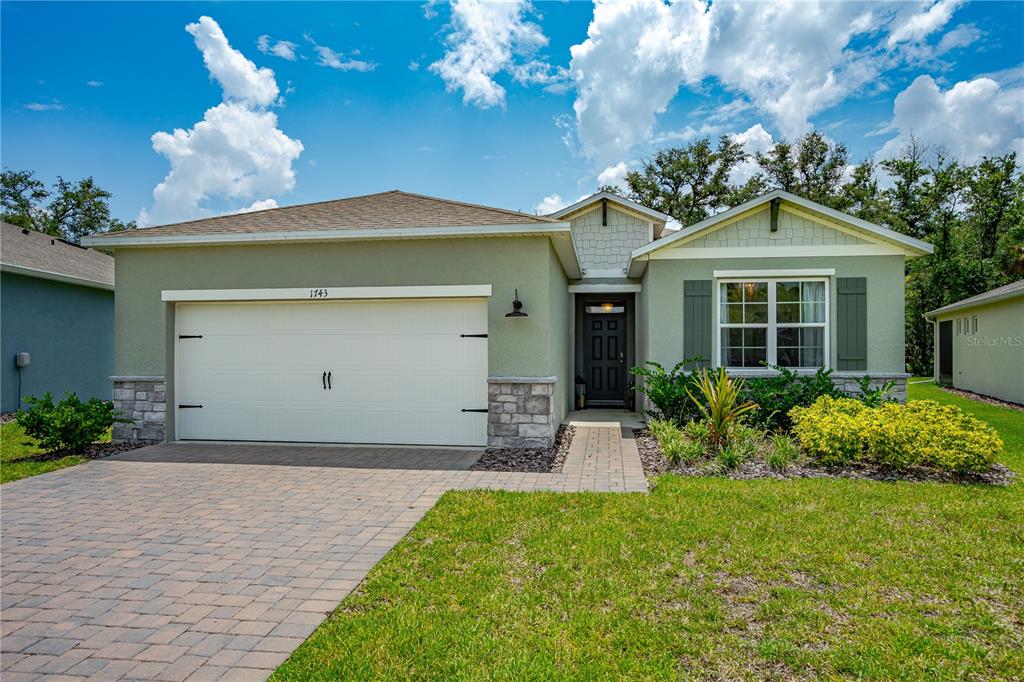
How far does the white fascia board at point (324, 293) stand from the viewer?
754cm

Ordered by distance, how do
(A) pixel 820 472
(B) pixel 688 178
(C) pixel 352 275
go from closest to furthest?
(A) pixel 820 472, (C) pixel 352 275, (B) pixel 688 178

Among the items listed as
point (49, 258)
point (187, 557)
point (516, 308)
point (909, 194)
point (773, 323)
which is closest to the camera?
point (187, 557)

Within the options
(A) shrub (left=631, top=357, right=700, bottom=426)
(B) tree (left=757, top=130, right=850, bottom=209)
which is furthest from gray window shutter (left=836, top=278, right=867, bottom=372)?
(B) tree (left=757, top=130, right=850, bottom=209)

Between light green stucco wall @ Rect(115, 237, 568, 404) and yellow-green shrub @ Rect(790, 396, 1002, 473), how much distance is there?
11.9 feet

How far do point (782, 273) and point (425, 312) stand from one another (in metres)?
6.00

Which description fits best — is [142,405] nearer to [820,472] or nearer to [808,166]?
[820,472]

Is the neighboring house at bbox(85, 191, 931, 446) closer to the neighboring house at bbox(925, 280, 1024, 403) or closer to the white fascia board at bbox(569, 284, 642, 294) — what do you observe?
the white fascia board at bbox(569, 284, 642, 294)

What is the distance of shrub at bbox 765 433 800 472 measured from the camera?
21.3 feet

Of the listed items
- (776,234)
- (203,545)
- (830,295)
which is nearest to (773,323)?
(830,295)

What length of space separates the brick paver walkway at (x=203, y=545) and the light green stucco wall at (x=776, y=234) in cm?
430

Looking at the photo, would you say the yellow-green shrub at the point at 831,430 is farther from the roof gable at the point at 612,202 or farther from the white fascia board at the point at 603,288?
the roof gable at the point at 612,202

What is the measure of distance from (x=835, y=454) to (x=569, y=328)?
19.8 feet

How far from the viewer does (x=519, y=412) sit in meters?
7.56

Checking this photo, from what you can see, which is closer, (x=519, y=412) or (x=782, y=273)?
(x=519, y=412)
